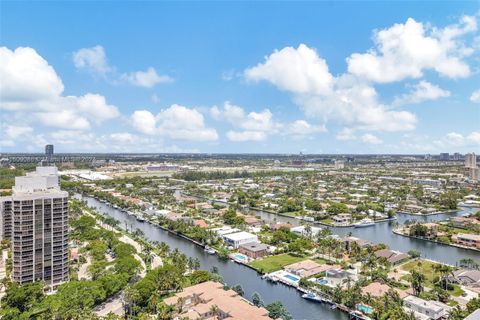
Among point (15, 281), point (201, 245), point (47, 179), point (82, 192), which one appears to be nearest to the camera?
point (15, 281)

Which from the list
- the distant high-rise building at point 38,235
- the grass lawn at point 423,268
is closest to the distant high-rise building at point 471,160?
the grass lawn at point 423,268

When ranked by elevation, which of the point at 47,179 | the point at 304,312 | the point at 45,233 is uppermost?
the point at 47,179

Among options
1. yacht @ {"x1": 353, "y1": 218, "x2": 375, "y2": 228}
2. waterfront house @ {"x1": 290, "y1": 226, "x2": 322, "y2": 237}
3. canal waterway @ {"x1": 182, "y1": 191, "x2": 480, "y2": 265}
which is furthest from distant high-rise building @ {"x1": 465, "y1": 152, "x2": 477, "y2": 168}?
waterfront house @ {"x1": 290, "y1": 226, "x2": 322, "y2": 237}

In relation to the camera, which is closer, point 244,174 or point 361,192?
point 361,192

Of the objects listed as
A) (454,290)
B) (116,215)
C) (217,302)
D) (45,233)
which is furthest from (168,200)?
(454,290)

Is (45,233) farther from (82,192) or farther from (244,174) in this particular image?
(244,174)

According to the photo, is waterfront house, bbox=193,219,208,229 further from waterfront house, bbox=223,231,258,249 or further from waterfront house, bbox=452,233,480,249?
waterfront house, bbox=452,233,480,249
